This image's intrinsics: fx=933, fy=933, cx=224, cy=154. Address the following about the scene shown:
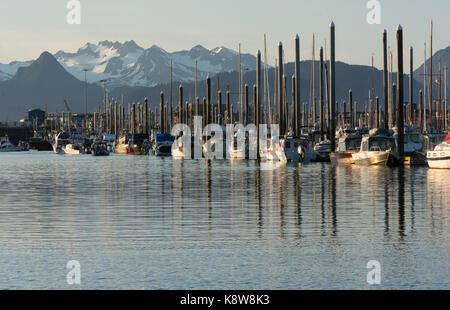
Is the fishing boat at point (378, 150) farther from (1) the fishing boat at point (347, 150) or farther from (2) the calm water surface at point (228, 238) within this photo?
(2) the calm water surface at point (228, 238)

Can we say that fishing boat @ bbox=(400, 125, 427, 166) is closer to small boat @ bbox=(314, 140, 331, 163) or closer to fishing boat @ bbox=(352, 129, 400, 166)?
fishing boat @ bbox=(352, 129, 400, 166)

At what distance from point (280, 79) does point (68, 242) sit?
3701 inches

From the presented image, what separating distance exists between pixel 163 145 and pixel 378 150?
227 ft

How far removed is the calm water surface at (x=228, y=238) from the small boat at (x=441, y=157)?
81.7 feet

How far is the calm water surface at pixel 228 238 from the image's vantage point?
20.5 metres

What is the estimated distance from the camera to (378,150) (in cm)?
8550

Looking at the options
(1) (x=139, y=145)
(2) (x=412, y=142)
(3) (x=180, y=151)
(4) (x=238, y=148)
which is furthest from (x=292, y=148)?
(1) (x=139, y=145)

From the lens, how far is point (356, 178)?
64250mm

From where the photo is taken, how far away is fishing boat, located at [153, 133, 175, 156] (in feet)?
493

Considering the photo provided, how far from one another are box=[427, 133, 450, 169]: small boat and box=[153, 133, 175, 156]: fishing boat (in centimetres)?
7875

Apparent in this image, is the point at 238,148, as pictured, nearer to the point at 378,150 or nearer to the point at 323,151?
the point at 323,151
